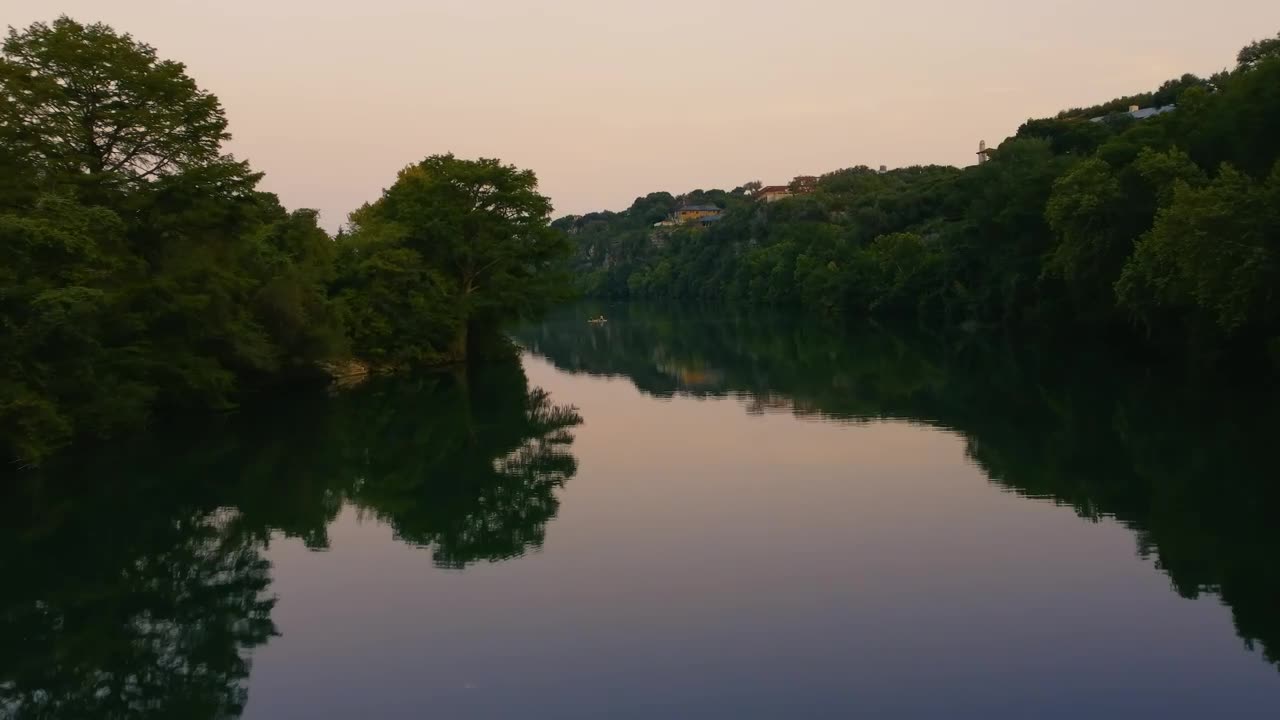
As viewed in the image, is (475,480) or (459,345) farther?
(459,345)

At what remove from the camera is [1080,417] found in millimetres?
29812

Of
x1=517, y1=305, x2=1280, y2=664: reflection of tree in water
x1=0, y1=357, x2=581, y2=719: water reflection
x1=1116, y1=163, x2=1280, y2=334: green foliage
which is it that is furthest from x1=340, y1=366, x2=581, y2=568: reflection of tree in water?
x1=1116, y1=163, x2=1280, y2=334: green foliage

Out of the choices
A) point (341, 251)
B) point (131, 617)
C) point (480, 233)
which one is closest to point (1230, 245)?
point (131, 617)

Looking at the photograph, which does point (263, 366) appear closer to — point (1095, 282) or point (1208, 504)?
point (1208, 504)

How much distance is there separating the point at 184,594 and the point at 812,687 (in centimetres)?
912

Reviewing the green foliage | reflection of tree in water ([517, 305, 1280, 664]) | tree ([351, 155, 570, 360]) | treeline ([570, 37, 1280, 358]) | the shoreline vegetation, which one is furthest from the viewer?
tree ([351, 155, 570, 360])

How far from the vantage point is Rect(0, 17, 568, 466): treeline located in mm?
22875

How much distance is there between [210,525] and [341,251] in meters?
26.3

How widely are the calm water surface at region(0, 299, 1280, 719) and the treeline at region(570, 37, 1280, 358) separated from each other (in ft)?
15.6

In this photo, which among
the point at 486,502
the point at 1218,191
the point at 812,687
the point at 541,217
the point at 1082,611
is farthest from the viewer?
the point at 541,217

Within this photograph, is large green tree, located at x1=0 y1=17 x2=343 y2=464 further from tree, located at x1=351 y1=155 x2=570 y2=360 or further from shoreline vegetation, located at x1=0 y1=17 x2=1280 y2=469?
tree, located at x1=351 y1=155 x2=570 y2=360

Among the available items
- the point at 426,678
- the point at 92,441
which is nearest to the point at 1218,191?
the point at 426,678

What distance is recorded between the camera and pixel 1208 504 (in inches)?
739

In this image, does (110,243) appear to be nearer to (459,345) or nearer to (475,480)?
(475,480)
